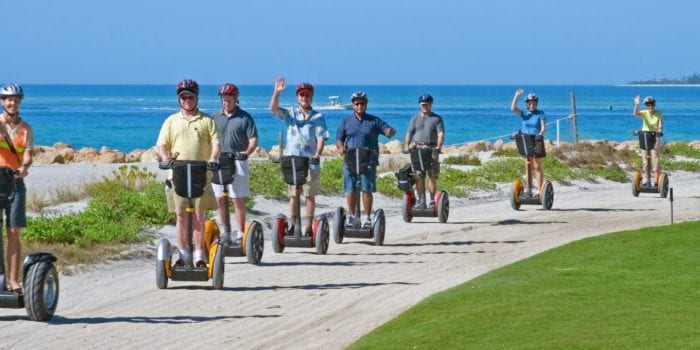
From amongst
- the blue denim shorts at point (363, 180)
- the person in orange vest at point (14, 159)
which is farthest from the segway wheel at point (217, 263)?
the blue denim shorts at point (363, 180)

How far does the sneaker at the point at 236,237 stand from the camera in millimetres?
16938

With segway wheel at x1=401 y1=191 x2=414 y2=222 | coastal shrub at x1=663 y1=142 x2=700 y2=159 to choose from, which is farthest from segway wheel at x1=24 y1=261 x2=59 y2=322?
coastal shrub at x1=663 y1=142 x2=700 y2=159

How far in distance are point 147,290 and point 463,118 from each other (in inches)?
4206

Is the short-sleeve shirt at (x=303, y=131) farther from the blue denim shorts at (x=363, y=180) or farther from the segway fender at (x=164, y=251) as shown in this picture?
the segway fender at (x=164, y=251)

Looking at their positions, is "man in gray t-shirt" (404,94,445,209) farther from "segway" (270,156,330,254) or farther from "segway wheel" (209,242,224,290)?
"segway wheel" (209,242,224,290)

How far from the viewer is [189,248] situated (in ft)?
47.5

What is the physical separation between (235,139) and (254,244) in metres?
1.25

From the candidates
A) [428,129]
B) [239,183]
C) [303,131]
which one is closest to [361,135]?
[303,131]

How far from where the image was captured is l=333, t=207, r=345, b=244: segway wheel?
62.0 ft

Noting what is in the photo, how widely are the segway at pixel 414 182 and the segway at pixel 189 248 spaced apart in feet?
22.3

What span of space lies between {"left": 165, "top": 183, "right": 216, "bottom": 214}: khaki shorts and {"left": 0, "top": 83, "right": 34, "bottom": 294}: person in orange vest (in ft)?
6.20

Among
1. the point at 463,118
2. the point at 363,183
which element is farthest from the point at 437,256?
the point at 463,118

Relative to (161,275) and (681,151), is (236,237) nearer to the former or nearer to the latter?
(161,275)

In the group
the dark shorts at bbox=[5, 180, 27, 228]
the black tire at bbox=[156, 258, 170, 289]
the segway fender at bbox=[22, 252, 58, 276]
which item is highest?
the dark shorts at bbox=[5, 180, 27, 228]
